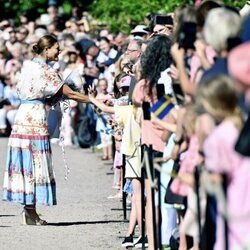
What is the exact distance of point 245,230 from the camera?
8.45m

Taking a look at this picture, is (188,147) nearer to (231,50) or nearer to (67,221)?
(231,50)

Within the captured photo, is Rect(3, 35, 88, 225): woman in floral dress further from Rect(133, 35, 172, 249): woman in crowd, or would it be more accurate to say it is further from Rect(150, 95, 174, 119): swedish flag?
Rect(150, 95, 174, 119): swedish flag

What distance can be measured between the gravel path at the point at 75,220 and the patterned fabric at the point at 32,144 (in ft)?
1.11

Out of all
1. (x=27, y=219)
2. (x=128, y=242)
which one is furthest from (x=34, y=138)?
(x=128, y=242)

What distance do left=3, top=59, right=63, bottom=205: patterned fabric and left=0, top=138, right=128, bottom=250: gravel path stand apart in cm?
34

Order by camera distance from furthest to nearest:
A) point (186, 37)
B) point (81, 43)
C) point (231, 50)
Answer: point (81, 43), point (186, 37), point (231, 50)

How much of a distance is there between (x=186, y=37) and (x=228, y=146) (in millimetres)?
1789

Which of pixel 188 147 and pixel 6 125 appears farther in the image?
pixel 6 125

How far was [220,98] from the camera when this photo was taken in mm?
8555

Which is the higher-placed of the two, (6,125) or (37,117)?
(37,117)

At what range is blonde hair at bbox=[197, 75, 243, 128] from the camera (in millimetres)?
8539

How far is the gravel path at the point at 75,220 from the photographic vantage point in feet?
45.5

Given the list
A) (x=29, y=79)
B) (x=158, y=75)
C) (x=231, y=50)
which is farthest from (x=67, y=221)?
(x=231, y=50)

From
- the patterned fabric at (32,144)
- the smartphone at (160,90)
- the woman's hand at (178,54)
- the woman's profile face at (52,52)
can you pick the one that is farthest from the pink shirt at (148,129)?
the woman's profile face at (52,52)
